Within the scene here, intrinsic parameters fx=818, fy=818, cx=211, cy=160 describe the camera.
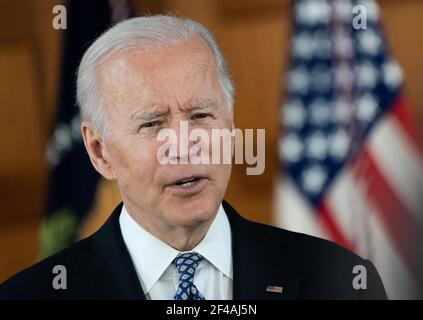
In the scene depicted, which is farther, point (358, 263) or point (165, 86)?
point (358, 263)

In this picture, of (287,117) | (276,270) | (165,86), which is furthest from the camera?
(287,117)

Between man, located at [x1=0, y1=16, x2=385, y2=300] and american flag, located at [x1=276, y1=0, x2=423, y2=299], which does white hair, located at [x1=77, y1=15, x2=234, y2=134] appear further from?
american flag, located at [x1=276, y1=0, x2=423, y2=299]

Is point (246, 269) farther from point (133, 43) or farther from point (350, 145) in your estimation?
point (133, 43)

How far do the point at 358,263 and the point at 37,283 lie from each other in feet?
2.78

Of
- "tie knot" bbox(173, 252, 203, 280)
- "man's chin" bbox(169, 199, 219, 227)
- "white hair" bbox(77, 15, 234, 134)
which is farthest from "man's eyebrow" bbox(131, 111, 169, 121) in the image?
"tie knot" bbox(173, 252, 203, 280)

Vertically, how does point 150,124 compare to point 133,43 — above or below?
below

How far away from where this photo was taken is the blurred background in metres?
2.21

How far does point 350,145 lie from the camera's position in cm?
224

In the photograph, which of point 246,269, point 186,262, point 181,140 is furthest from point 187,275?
point 181,140

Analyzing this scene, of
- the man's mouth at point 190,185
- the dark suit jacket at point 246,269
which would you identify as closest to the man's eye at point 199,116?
the man's mouth at point 190,185

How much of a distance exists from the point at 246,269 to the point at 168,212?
271mm

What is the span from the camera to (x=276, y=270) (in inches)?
83.6
